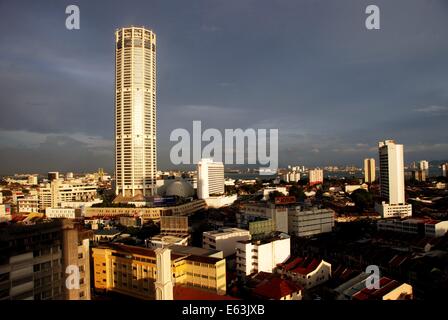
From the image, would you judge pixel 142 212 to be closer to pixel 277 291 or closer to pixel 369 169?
pixel 277 291

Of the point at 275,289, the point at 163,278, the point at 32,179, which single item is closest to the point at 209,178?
the point at 32,179

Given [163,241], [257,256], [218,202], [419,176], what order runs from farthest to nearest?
[419,176] → [218,202] → [163,241] → [257,256]

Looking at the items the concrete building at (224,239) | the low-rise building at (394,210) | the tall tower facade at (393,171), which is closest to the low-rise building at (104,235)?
the concrete building at (224,239)

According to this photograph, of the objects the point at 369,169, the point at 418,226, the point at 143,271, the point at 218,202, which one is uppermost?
the point at 369,169

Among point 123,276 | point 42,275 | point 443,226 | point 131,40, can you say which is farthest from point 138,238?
point 131,40

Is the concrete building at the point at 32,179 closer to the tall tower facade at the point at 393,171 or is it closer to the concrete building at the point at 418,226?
the tall tower facade at the point at 393,171

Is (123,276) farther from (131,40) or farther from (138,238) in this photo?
(131,40)

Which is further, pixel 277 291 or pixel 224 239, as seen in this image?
pixel 224 239
